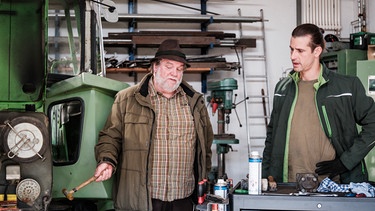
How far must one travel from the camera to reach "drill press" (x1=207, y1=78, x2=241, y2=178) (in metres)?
6.15

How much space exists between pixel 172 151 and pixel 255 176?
2.98 ft

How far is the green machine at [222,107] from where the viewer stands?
615 centimetres

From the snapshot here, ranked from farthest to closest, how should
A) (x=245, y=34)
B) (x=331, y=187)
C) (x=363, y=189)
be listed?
(x=245, y=34)
(x=331, y=187)
(x=363, y=189)

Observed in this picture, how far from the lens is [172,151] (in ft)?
11.1

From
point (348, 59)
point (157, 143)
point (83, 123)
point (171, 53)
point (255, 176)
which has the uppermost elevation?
point (348, 59)

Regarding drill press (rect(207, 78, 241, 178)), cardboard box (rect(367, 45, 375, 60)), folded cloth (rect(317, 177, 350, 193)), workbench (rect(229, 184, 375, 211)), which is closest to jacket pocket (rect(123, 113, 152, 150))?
workbench (rect(229, 184, 375, 211))

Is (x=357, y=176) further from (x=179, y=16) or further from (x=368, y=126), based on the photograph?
(x=179, y=16)

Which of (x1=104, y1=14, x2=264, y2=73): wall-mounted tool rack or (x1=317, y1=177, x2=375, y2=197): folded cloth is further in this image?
(x1=104, y1=14, x2=264, y2=73): wall-mounted tool rack

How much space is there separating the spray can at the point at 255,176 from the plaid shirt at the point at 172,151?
89cm

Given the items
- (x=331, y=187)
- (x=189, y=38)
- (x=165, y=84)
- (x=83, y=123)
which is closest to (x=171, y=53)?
(x=165, y=84)

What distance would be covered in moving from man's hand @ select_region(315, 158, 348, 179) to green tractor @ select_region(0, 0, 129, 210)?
1239mm

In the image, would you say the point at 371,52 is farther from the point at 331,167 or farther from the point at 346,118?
the point at 331,167

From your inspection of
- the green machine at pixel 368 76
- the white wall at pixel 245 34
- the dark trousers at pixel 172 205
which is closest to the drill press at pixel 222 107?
the white wall at pixel 245 34

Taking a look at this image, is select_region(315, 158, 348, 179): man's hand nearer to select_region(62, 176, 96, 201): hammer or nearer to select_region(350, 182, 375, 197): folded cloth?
select_region(350, 182, 375, 197): folded cloth
